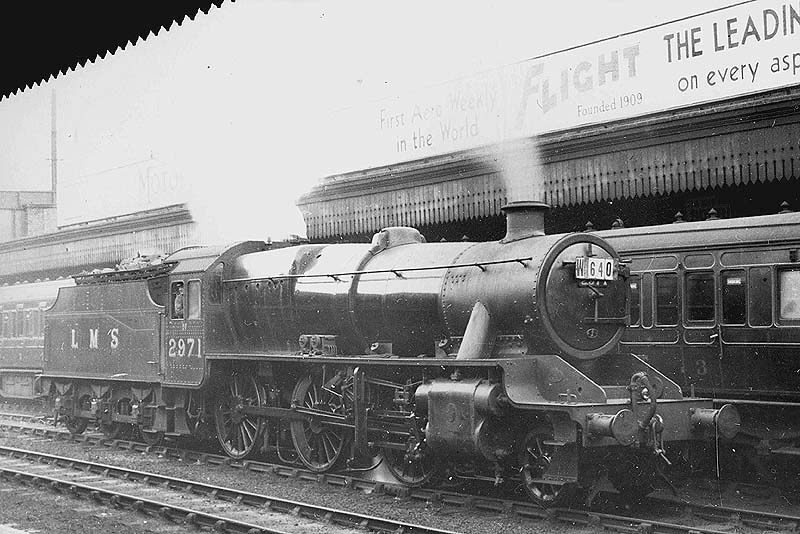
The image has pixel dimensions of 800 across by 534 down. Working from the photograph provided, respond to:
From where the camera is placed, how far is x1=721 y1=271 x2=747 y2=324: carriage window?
1017 cm

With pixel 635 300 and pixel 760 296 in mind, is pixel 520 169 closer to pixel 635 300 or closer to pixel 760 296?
pixel 635 300

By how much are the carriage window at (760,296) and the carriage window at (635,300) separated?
1.32 meters

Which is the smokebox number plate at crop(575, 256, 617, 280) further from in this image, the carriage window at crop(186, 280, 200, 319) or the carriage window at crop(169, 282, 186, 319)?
the carriage window at crop(169, 282, 186, 319)

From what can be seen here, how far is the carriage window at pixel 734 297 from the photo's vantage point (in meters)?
10.2

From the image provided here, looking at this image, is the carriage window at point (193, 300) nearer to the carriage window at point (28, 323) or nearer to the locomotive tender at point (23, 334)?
the locomotive tender at point (23, 334)

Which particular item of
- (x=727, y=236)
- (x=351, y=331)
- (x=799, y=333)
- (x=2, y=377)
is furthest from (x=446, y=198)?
(x=2, y=377)

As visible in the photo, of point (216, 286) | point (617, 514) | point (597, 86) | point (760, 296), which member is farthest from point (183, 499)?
point (597, 86)

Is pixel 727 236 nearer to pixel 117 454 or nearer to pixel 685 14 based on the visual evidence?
pixel 685 14

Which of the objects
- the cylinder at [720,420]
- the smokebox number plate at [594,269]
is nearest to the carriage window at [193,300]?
the smokebox number plate at [594,269]

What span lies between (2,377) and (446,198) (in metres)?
16.8

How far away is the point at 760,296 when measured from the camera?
9992 millimetres

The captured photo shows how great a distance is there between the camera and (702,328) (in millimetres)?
10461

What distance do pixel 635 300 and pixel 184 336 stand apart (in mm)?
6219

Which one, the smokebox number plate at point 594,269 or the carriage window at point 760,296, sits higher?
the smokebox number plate at point 594,269
